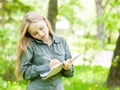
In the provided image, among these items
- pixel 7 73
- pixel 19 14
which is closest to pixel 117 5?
pixel 7 73

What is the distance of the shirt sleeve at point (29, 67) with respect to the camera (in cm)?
337

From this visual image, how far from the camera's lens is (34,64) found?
3455 mm

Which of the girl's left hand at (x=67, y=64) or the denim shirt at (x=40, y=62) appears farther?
the denim shirt at (x=40, y=62)

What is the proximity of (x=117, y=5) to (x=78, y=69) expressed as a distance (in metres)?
4.07

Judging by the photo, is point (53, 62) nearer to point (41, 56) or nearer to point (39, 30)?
point (41, 56)

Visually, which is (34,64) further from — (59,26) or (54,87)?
(59,26)

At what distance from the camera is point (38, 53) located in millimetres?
3418

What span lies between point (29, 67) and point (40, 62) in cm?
12

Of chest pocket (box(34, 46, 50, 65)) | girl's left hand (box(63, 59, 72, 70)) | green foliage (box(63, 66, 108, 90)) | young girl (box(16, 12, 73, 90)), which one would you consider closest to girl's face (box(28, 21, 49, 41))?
young girl (box(16, 12, 73, 90))

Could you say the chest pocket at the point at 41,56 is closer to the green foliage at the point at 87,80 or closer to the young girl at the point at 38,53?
the young girl at the point at 38,53

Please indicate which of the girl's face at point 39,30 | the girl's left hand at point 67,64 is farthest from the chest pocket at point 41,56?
the girl's left hand at point 67,64

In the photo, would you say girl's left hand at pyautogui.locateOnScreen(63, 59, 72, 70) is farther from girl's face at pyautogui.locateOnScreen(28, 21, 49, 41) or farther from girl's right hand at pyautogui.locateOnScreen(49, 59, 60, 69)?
girl's face at pyautogui.locateOnScreen(28, 21, 49, 41)

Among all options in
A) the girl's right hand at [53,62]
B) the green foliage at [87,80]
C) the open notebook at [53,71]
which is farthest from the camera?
the green foliage at [87,80]

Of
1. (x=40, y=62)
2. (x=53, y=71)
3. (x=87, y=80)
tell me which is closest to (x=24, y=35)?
(x=40, y=62)
